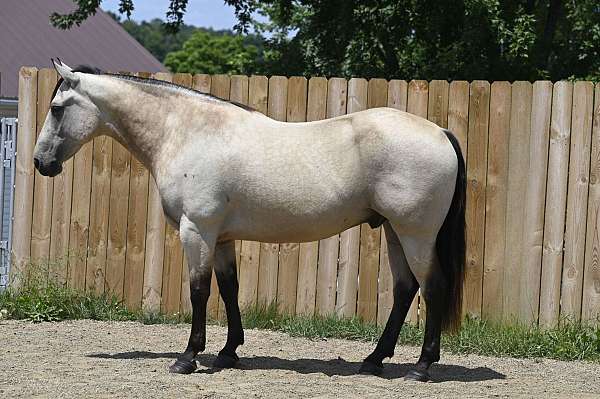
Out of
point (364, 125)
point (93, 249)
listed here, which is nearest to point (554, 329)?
point (364, 125)

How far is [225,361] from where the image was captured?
650cm

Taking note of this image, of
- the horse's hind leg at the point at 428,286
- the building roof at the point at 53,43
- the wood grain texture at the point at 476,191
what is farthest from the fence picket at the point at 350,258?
the building roof at the point at 53,43

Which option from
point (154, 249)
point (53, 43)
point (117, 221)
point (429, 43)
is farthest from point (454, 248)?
point (53, 43)

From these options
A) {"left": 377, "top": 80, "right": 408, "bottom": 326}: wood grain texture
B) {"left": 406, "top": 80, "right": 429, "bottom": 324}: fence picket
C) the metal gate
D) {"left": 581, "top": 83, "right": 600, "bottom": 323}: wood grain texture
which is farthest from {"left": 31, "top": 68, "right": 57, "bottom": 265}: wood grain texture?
{"left": 581, "top": 83, "right": 600, "bottom": 323}: wood grain texture

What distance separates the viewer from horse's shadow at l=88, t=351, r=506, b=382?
252 inches

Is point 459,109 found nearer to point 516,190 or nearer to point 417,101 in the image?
point 417,101

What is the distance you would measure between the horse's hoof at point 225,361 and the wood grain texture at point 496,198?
2232mm

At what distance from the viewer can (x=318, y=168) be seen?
6.23 m

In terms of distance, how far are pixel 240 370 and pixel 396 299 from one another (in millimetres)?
1114

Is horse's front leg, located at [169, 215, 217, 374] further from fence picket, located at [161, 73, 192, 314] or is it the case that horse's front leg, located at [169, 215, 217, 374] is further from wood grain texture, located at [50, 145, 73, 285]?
wood grain texture, located at [50, 145, 73, 285]

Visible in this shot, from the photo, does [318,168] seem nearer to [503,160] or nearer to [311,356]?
[311,356]

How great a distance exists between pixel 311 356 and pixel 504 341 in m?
1.44

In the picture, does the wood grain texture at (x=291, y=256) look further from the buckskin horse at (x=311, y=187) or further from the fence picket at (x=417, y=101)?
the buckskin horse at (x=311, y=187)

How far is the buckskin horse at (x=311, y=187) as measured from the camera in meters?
6.13
